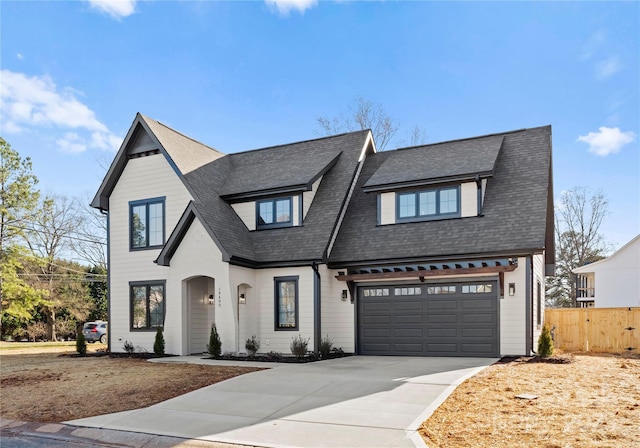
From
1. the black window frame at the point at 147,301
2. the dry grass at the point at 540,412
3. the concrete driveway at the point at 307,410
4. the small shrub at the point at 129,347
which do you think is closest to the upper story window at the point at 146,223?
the black window frame at the point at 147,301

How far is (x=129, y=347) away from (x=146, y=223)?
4344 mm

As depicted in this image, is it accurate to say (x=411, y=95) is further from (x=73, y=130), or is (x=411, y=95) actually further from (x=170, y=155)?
(x=73, y=130)

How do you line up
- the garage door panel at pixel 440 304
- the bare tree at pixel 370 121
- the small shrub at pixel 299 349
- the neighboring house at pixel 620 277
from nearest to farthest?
the small shrub at pixel 299 349 → the garage door panel at pixel 440 304 → the bare tree at pixel 370 121 → the neighboring house at pixel 620 277

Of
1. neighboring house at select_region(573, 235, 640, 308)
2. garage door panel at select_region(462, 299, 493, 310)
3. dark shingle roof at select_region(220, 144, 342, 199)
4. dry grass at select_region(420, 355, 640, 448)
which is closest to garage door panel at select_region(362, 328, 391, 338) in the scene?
garage door panel at select_region(462, 299, 493, 310)

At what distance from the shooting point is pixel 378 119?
34000 mm

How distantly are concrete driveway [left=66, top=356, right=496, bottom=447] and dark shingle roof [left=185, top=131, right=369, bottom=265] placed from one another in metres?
5.48

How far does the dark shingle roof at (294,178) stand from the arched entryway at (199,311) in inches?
86.3

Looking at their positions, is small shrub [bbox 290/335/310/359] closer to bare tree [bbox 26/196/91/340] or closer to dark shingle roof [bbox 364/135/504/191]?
dark shingle roof [bbox 364/135/504/191]

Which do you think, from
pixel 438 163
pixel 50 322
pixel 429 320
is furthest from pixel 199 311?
pixel 50 322

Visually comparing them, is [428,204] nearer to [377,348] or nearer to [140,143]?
[377,348]

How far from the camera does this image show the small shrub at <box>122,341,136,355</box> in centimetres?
1870

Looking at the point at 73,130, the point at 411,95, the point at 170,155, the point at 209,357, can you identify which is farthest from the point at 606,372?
the point at 73,130

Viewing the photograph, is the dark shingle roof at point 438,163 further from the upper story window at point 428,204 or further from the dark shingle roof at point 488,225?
the upper story window at point 428,204

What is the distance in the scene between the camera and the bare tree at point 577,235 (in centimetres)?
4266
